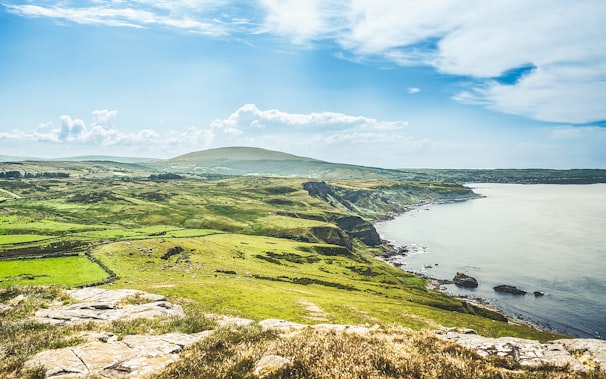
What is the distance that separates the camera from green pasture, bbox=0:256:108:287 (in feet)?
173

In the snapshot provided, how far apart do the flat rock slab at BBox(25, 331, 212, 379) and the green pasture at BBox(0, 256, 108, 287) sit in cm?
4255

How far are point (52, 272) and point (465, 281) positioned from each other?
109438 mm

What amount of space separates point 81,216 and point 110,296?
5751 inches

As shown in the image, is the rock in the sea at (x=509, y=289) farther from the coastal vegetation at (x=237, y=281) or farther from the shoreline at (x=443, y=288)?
the coastal vegetation at (x=237, y=281)

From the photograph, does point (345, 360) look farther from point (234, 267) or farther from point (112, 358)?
point (234, 267)

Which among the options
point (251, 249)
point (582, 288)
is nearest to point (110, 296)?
point (251, 249)

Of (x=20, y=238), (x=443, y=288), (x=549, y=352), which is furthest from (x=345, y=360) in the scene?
(x=20, y=238)

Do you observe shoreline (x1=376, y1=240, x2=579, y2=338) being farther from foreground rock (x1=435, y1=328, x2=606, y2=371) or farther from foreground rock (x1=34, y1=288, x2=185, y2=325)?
foreground rock (x1=34, y1=288, x2=185, y2=325)

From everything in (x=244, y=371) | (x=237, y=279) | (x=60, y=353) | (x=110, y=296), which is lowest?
(x=237, y=279)

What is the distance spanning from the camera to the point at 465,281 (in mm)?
109688

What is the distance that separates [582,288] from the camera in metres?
98.2

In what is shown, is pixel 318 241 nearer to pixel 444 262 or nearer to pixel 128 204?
pixel 444 262

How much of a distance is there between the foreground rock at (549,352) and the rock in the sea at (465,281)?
324 feet

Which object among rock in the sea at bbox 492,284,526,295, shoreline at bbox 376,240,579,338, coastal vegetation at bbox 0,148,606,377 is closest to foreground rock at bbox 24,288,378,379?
coastal vegetation at bbox 0,148,606,377
